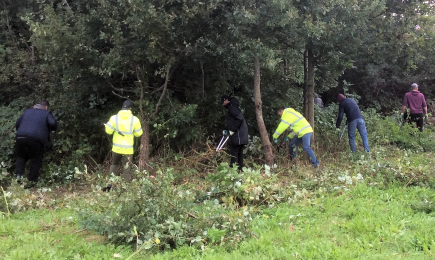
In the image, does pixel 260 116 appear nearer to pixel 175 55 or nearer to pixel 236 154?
pixel 236 154

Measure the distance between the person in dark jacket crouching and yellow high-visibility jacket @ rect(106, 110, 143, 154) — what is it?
1.61m

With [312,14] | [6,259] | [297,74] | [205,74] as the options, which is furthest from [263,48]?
[6,259]

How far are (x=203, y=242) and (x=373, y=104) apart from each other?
1304 centimetres

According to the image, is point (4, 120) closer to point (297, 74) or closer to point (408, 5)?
point (297, 74)

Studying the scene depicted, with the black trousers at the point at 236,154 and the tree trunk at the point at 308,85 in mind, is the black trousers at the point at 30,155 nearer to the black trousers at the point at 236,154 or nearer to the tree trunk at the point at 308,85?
the black trousers at the point at 236,154

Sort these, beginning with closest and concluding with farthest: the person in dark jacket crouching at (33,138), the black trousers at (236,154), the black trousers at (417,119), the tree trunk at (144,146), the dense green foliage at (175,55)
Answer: the dense green foliage at (175,55) < the person in dark jacket crouching at (33,138) < the black trousers at (236,154) < the tree trunk at (144,146) < the black trousers at (417,119)

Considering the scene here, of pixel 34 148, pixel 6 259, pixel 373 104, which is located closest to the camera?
pixel 6 259

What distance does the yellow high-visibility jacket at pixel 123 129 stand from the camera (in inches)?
230

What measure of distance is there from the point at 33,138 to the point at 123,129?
1994 millimetres

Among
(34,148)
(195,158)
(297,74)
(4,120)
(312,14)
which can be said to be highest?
(312,14)

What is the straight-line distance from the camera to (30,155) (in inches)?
257

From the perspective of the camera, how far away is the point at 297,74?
342 inches

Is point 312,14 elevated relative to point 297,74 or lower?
elevated

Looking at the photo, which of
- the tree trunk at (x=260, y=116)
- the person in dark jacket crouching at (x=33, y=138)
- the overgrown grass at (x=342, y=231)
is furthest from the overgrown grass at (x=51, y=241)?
the tree trunk at (x=260, y=116)
